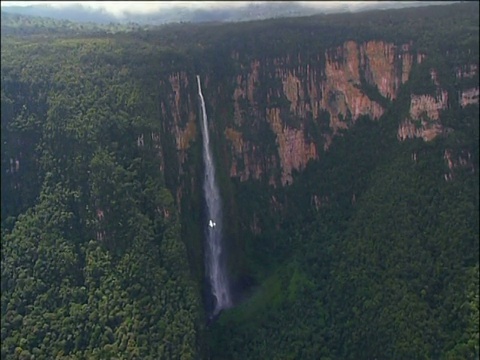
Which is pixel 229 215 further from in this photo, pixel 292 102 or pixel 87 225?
pixel 87 225

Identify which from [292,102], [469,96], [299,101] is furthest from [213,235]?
[469,96]

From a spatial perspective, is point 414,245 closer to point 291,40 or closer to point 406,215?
point 406,215

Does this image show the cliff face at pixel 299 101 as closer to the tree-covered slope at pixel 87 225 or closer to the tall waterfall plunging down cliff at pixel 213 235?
the tall waterfall plunging down cliff at pixel 213 235

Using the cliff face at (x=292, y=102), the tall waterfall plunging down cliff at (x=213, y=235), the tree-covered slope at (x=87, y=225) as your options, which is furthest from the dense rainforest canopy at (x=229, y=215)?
the tall waterfall plunging down cliff at (x=213, y=235)

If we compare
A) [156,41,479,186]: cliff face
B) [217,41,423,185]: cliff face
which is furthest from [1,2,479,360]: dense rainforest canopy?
[217,41,423,185]: cliff face

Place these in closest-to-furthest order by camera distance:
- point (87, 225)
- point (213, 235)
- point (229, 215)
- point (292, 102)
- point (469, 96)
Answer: point (87, 225) < point (469, 96) < point (213, 235) < point (229, 215) < point (292, 102)
